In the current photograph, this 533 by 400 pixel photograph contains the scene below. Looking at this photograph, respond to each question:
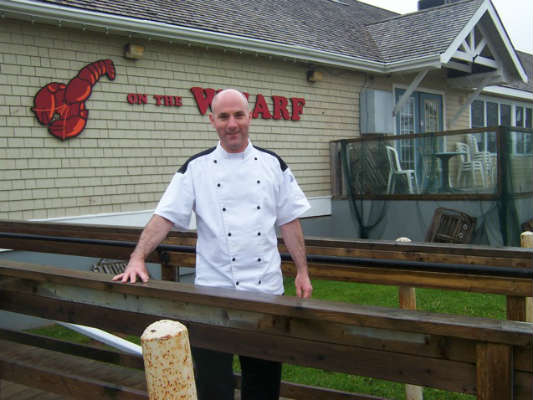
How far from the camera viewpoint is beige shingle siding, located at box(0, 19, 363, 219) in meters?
6.86

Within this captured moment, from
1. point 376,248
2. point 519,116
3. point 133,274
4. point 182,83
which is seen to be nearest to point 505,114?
point 519,116

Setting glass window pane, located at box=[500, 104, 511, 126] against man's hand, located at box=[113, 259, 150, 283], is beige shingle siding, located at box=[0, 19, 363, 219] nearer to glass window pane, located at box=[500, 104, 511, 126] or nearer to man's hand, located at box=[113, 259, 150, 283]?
man's hand, located at box=[113, 259, 150, 283]

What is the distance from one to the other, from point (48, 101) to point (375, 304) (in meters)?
4.82

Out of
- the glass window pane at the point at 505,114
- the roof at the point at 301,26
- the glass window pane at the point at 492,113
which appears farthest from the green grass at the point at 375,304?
the glass window pane at the point at 505,114

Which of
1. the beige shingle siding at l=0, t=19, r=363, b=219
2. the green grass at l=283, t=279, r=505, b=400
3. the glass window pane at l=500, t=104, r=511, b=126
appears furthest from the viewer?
the glass window pane at l=500, t=104, r=511, b=126

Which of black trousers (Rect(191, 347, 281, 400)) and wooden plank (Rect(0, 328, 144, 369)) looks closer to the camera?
black trousers (Rect(191, 347, 281, 400))

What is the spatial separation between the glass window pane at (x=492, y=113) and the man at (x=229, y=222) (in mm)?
16074

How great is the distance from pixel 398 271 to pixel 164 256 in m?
1.55

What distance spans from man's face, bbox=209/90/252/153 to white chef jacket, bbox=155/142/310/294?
0.08 metres

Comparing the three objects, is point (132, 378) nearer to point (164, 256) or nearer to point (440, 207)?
point (164, 256)

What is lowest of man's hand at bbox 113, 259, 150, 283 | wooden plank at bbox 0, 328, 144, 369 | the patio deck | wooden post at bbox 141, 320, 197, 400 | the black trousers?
the patio deck

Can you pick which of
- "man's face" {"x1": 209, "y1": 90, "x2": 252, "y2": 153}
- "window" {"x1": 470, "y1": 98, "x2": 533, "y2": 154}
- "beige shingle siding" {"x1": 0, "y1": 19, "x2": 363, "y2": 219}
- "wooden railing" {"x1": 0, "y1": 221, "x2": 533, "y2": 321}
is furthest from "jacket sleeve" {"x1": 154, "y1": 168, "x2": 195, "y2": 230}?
"window" {"x1": 470, "y1": 98, "x2": 533, "y2": 154}

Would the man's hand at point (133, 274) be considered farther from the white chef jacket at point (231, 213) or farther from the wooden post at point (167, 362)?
the wooden post at point (167, 362)

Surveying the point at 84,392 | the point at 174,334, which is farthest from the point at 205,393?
the point at 174,334
